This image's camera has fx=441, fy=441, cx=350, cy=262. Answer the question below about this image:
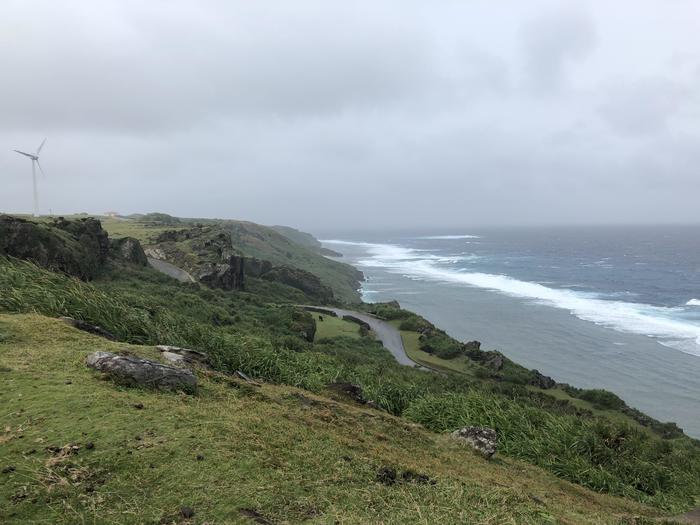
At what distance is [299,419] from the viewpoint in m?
6.95

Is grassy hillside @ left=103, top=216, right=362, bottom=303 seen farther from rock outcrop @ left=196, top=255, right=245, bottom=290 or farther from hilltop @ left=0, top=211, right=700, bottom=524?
hilltop @ left=0, top=211, right=700, bottom=524

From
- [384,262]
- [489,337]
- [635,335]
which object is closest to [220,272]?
[489,337]

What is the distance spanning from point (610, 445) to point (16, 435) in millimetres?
12173

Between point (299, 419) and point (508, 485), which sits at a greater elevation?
point (299, 419)

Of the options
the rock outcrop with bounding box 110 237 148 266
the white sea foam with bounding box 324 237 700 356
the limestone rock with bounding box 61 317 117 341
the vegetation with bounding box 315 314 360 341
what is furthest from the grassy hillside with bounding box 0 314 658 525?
the white sea foam with bounding box 324 237 700 356

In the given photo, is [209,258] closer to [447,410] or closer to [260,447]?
[447,410]

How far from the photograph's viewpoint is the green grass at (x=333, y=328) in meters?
40.9

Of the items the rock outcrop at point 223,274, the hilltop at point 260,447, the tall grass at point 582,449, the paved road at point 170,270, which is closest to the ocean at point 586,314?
the tall grass at point 582,449

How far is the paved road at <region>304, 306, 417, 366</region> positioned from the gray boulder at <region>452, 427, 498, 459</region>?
2808cm

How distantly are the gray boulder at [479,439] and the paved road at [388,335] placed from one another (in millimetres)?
→ 28081

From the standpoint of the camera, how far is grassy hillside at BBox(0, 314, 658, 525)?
4.32 meters

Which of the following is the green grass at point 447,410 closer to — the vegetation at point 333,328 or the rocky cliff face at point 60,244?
the rocky cliff face at point 60,244

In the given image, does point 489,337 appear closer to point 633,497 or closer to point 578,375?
Answer: point 578,375

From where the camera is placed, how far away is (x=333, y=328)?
141ft
